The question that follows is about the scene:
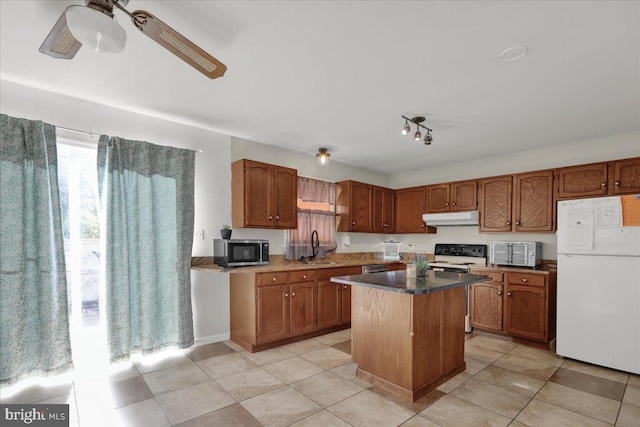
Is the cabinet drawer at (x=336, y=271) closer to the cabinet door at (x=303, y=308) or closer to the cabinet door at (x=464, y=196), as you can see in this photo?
the cabinet door at (x=303, y=308)

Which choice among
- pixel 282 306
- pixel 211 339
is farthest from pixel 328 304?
pixel 211 339

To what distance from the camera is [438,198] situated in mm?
5246

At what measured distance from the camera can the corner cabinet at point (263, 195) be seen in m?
3.86

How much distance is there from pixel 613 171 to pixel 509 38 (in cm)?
285

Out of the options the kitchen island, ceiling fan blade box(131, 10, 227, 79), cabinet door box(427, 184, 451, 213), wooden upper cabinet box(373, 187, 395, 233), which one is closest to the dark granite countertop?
the kitchen island

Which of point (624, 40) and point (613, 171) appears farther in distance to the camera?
point (613, 171)

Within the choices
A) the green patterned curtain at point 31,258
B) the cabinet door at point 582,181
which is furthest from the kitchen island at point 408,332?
the green patterned curtain at point 31,258

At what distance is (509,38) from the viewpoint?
6.49 ft

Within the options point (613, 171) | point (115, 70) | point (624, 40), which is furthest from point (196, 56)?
point (613, 171)

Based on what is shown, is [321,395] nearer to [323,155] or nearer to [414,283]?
[414,283]

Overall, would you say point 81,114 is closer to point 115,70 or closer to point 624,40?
point 115,70

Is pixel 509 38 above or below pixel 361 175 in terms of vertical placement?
above

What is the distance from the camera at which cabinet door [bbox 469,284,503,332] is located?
13.5 ft

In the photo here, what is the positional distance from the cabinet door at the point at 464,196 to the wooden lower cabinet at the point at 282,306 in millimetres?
2243
